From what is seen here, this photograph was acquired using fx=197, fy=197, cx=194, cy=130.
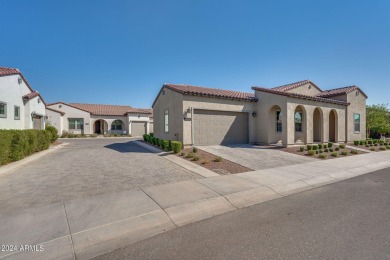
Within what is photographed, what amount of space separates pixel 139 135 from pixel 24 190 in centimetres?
2841

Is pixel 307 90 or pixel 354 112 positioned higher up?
pixel 307 90

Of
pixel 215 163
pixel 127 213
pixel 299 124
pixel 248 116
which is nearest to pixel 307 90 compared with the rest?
pixel 299 124

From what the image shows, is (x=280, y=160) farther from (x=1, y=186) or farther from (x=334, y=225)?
(x=1, y=186)

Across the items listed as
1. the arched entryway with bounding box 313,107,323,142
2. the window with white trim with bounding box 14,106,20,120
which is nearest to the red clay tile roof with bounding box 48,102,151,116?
the window with white trim with bounding box 14,106,20,120

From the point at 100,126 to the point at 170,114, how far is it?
82.1 feet

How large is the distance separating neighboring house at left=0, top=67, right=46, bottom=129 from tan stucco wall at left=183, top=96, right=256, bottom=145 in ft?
41.2

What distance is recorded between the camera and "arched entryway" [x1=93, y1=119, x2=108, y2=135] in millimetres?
34125

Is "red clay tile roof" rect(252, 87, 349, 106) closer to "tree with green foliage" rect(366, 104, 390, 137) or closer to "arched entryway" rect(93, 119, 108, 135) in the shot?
"tree with green foliage" rect(366, 104, 390, 137)

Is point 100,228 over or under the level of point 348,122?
under

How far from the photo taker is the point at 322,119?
16.1m

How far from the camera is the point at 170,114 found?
15.4 m

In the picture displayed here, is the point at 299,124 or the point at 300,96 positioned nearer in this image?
the point at 300,96

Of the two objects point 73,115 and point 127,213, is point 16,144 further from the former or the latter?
point 73,115

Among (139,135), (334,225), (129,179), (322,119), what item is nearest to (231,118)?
(322,119)
